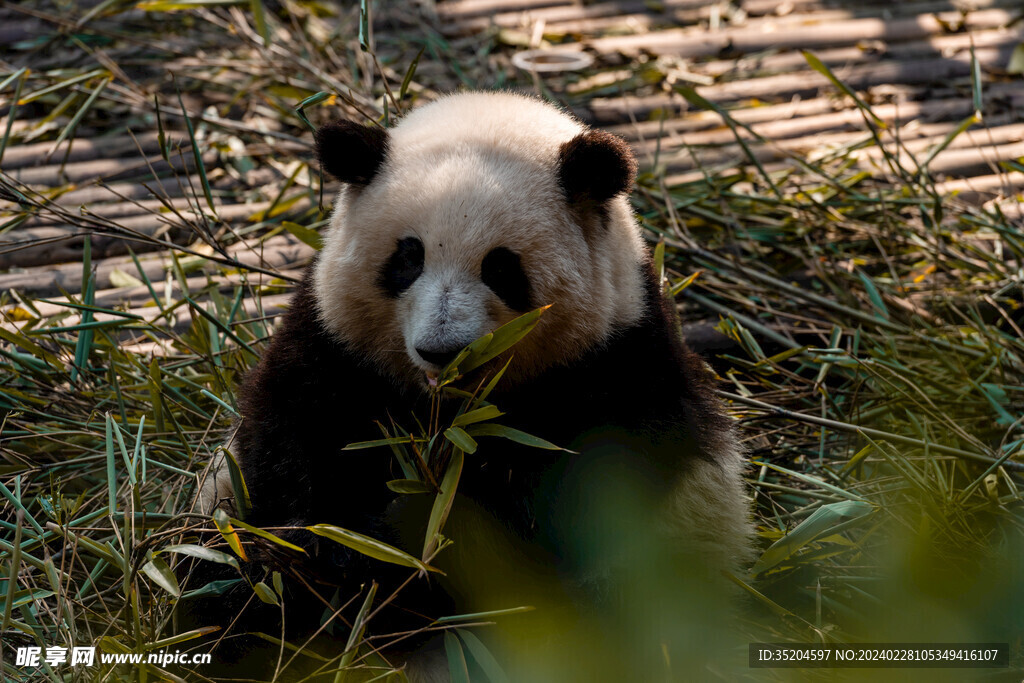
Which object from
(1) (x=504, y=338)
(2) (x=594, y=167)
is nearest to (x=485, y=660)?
(1) (x=504, y=338)

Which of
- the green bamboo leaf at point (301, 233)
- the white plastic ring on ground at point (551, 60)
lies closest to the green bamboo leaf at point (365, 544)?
the green bamboo leaf at point (301, 233)

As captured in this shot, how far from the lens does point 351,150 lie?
2.81 metres

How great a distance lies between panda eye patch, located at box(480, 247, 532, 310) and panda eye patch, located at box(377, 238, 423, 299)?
0.73 feet

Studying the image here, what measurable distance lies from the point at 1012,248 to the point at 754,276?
140 cm

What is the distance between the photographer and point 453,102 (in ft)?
10.4

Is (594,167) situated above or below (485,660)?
above

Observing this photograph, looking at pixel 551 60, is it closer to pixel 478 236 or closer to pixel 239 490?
pixel 478 236

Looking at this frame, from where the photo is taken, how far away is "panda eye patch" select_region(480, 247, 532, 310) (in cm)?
259

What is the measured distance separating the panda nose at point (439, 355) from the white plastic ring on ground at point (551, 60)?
4242mm

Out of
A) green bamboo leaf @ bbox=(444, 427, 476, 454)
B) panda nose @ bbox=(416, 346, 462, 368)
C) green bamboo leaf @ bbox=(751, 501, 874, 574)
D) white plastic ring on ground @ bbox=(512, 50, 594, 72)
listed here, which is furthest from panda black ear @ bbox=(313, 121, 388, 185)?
white plastic ring on ground @ bbox=(512, 50, 594, 72)

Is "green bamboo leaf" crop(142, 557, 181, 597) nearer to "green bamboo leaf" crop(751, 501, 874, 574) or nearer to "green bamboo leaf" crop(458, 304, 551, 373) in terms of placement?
"green bamboo leaf" crop(458, 304, 551, 373)

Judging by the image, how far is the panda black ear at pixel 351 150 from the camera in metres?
2.79

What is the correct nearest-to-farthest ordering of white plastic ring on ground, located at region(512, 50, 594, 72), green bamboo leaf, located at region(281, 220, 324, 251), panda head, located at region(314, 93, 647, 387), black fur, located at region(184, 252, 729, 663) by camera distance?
1. panda head, located at region(314, 93, 647, 387)
2. black fur, located at region(184, 252, 729, 663)
3. green bamboo leaf, located at region(281, 220, 324, 251)
4. white plastic ring on ground, located at region(512, 50, 594, 72)

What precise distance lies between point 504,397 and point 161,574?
3.94 feet
